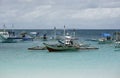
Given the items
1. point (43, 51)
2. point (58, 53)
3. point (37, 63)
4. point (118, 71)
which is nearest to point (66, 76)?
point (118, 71)

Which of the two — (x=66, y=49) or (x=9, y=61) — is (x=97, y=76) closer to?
(x=9, y=61)

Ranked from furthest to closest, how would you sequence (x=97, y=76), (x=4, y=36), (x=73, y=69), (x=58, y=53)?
(x=4, y=36) → (x=58, y=53) → (x=73, y=69) → (x=97, y=76)

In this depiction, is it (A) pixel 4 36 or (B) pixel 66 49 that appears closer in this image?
(B) pixel 66 49

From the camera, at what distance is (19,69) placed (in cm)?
1089

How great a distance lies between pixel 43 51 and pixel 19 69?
→ 6493mm

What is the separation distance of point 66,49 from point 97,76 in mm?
7108

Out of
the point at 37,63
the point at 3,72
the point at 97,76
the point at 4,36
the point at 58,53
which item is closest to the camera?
the point at 97,76

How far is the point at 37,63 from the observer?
12844mm

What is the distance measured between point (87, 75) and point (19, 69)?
2.56 meters

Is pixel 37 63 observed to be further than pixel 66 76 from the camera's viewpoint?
Yes

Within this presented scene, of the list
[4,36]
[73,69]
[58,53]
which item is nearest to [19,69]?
[73,69]

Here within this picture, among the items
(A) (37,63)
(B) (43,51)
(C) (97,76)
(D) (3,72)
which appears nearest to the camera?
(C) (97,76)

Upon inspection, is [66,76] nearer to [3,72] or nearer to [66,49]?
[3,72]

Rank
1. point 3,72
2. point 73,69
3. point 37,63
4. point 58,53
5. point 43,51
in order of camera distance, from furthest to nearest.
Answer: point 43,51 → point 58,53 → point 37,63 → point 73,69 → point 3,72
